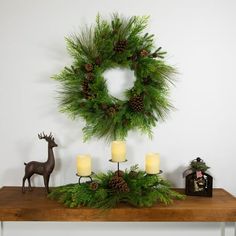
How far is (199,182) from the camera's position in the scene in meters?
1.50

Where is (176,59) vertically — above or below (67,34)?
below

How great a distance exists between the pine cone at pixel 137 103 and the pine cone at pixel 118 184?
353 millimetres

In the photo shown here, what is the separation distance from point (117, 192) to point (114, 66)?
0.64m

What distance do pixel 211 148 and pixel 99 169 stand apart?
0.60 meters

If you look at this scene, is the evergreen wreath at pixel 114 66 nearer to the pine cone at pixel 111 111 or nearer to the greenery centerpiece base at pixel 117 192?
the pine cone at pixel 111 111

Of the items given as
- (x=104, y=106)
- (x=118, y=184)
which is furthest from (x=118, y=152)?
(x=104, y=106)

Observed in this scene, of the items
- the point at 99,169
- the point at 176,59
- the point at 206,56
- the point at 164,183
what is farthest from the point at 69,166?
the point at 206,56

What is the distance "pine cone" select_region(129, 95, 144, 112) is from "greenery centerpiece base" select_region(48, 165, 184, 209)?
31cm

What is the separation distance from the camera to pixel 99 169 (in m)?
1.65

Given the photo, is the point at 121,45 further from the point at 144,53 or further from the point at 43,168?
the point at 43,168

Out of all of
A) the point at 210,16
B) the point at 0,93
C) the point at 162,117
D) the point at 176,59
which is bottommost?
the point at 162,117

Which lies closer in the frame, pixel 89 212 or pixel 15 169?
pixel 89 212

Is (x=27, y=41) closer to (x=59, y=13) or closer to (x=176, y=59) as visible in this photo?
(x=59, y=13)

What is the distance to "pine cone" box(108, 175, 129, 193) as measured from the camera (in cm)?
138
